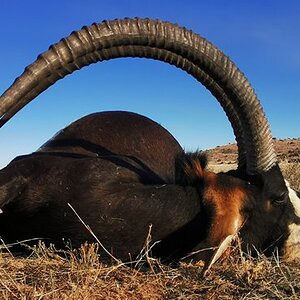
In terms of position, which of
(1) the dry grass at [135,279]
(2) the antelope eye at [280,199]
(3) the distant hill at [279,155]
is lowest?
(1) the dry grass at [135,279]

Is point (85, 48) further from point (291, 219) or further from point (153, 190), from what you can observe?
point (291, 219)

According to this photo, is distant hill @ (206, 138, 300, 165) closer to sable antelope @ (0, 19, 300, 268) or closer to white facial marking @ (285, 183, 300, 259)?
white facial marking @ (285, 183, 300, 259)

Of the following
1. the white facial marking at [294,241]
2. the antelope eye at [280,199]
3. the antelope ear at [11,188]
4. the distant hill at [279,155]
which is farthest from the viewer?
the distant hill at [279,155]

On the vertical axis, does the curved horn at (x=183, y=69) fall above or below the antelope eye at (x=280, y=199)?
above

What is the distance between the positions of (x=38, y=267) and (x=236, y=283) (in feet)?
3.98

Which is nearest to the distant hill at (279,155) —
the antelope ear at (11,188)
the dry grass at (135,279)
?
the antelope ear at (11,188)

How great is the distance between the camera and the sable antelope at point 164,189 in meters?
4.01

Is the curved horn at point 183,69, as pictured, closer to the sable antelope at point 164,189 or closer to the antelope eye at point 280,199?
the sable antelope at point 164,189

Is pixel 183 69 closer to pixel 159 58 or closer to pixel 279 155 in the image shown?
pixel 159 58

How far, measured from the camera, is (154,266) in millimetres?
4008

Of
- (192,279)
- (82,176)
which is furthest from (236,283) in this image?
(82,176)

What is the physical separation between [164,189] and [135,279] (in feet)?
3.15

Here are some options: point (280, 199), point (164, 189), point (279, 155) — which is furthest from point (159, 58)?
point (279, 155)

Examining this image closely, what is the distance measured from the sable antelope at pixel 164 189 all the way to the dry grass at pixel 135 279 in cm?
17
